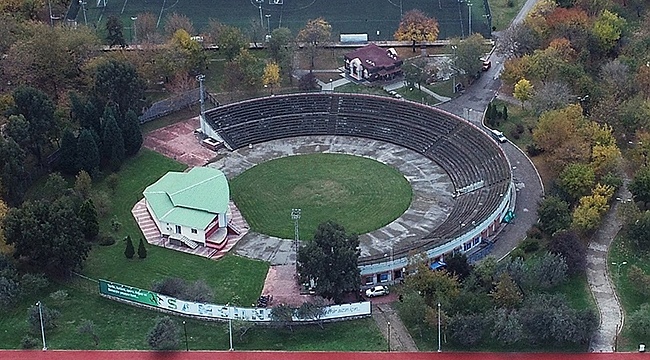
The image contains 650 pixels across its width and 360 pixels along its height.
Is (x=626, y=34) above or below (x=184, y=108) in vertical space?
above

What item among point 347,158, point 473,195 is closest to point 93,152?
point 347,158

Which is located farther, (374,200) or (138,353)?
(374,200)

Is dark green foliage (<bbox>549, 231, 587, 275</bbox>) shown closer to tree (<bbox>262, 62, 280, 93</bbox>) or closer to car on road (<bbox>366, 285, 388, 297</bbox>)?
car on road (<bbox>366, 285, 388, 297</bbox>)

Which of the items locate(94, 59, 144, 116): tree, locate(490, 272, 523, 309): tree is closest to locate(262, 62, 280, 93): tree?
locate(94, 59, 144, 116): tree

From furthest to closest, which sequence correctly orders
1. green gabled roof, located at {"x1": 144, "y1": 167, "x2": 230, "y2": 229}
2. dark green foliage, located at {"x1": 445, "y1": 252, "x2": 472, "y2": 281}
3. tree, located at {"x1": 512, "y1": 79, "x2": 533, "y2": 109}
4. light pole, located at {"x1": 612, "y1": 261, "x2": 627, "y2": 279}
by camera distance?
1. tree, located at {"x1": 512, "y1": 79, "x2": 533, "y2": 109}
2. green gabled roof, located at {"x1": 144, "y1": 167, "x2": 230, "y2": 229}
3. light pole, located at {"x1": 612, "y1": 261, "x2": 627, "y2": 279}
4. dark green foliage, located at {"x1": 445, "y1": 252, "x2": 472, "y2": 281}

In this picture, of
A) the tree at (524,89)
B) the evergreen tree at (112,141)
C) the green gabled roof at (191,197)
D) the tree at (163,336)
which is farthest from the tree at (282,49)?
the tree at (163,336)

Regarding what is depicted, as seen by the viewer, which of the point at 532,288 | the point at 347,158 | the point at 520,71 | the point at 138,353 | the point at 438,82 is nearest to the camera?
the point at 138,353

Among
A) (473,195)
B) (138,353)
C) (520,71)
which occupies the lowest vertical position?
(138,353)

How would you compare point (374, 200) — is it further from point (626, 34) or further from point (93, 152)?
point (626, 34)
